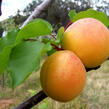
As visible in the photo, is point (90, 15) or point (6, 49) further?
point (90, 15)

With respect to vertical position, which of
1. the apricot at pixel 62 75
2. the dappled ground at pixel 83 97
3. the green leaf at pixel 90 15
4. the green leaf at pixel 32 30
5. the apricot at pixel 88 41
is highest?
the green leaf at pixel 32 30

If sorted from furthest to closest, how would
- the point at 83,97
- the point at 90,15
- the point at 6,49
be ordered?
the point at 83,97
the point at 90,15
the point at 6,49

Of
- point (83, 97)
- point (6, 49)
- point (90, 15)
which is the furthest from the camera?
point (83, 97)

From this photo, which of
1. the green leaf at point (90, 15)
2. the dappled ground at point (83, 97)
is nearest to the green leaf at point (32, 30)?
the green leaf at point (90, 15)

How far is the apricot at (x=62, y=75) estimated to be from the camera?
319mm

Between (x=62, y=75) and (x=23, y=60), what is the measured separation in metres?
0.07

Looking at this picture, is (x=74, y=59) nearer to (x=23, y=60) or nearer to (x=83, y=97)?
(x=23, y=60)

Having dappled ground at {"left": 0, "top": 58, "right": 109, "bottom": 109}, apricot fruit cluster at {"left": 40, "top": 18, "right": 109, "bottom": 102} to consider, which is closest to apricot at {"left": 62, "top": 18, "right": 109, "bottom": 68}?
apricot fruit cluster at {"left": 40, "top": 18, "right": 109, "bottom": 102}

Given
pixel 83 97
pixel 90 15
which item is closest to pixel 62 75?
pixel 90 15

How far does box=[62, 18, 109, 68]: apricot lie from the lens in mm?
347

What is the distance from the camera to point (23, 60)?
29 centimetres

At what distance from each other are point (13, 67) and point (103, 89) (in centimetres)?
330

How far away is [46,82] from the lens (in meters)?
0.33

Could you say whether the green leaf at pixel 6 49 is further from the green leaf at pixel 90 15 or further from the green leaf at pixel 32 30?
the green leaf at pixel 90 15
